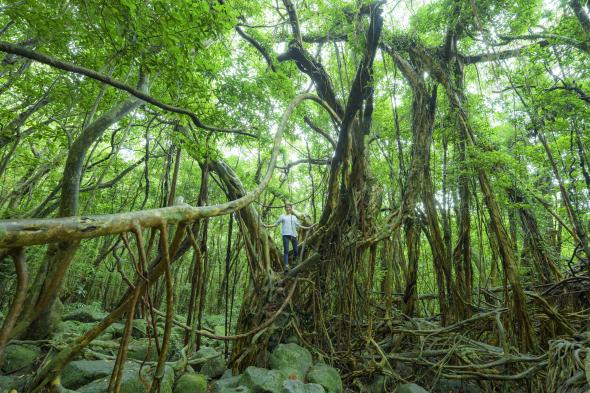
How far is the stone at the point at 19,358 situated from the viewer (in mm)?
3436

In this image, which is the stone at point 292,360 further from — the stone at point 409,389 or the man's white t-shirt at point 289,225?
the man's white t-shirt at point 289,225

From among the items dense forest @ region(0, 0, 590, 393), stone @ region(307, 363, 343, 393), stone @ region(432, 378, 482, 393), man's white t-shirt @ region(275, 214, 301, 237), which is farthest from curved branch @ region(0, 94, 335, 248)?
stone @ region(432, 378, 482, 393)

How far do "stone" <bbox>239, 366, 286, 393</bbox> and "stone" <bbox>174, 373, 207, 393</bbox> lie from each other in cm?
48

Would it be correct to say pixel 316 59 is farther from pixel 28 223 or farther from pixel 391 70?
pixel 28 223

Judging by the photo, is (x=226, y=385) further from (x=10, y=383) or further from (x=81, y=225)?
(x=81, y=225)

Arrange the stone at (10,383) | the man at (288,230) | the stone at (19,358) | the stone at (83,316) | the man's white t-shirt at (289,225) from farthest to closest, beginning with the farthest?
the stone at (83,316) → the man's white t-shirt at (289,225) → the man at (288,230) → the stone at (19,358) → the stone at (10,383)

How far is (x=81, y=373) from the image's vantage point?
2908 mm

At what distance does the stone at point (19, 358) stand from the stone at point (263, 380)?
2.68 metres

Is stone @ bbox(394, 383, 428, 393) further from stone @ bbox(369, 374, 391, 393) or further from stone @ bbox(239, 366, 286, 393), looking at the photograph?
stone @ bbox(239, 366, 286, 393)

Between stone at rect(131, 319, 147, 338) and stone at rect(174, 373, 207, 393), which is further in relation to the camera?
stone at rect(131, 319, 147, 338)

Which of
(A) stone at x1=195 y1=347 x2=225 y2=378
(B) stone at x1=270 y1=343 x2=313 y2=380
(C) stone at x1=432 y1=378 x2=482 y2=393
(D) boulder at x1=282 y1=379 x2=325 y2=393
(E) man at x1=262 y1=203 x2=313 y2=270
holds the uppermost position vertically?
(E) man at x1=262 y1=203 x2=313 y2=270

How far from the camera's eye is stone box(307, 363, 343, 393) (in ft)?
9.45

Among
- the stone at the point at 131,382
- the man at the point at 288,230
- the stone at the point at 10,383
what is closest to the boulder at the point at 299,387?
Answer: the stone at the point at 131,382

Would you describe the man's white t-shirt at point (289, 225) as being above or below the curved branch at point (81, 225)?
above
